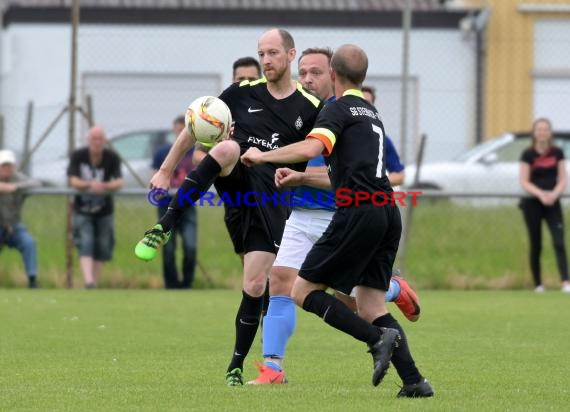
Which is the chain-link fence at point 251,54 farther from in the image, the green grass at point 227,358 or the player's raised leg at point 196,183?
the player's raised leg at point 196,183

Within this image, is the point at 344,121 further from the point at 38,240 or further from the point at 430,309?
the point at 38,240

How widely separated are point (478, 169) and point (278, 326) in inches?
488

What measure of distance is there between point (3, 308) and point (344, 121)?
21.6ft

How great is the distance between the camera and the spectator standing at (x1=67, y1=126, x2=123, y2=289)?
14.9 metres

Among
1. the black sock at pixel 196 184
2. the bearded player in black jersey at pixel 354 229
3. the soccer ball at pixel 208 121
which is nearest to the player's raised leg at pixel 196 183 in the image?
the black sock at pixel 196 184

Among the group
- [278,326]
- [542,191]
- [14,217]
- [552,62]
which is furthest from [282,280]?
[552,62]

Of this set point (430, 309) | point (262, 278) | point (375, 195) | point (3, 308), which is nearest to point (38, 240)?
point (3, 308)

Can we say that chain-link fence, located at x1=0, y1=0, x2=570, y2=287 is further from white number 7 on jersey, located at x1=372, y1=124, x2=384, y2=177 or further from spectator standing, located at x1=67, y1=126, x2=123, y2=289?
white number 7 on jersey, located at x1=372, y1=124, x2=384, y2=177

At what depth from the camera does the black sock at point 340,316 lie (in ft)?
21.2

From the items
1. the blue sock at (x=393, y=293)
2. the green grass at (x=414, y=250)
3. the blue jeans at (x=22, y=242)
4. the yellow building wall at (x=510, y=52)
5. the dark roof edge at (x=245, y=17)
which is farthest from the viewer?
the dark roof edge at (x=245, y=17)

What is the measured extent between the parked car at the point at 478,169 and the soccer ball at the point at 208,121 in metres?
11.9

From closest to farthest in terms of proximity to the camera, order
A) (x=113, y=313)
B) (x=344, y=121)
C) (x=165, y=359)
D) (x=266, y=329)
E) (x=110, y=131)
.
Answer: (x=344, y=121)
(x=266, y=329)
(x=165, y=359)
(x=113, y=313)
(x=110, y=131)

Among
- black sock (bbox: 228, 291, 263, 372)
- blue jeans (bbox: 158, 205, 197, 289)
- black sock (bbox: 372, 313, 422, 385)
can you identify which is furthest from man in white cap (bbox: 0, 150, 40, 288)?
black sock (bbox: 372, 313, 422, 385)

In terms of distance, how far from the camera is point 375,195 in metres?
6.57
